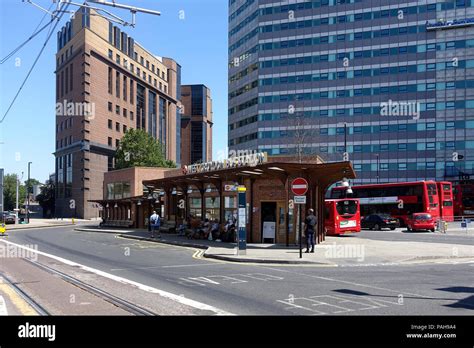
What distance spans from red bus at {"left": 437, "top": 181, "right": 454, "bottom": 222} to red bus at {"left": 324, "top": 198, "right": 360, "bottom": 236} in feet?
48.2

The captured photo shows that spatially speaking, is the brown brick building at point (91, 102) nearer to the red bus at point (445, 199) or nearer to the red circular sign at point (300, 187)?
the red bus at point (445, 199)

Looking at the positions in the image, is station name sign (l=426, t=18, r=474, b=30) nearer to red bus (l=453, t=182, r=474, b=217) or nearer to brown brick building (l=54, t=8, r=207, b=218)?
red bus (l=453, t=182, r=474, b=217)

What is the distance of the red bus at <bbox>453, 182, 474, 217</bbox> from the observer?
55.2 meters

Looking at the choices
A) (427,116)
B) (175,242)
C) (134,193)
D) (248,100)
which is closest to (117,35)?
(248,100)

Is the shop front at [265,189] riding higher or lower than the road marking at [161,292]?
higher

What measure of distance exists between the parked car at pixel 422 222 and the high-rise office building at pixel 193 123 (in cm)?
11104

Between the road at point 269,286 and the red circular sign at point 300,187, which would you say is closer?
the road at point 269,286

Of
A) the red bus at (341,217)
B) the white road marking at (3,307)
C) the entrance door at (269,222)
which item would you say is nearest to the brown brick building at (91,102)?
the red bus at (341,217)

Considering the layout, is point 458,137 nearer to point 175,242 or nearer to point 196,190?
point 196,190

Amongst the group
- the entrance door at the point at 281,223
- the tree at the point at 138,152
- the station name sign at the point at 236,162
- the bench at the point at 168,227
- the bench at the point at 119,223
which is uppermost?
the tree at the point at 138,152

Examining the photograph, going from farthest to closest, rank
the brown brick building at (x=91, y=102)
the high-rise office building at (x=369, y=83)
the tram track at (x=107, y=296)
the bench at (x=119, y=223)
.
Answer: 1. the brown brick building at (x=91, y=102)
2. the high-rise office building at (x=369, y=83)
3. the bench at (x=119, y=223)
4. the tram track at (x=107, y=296)

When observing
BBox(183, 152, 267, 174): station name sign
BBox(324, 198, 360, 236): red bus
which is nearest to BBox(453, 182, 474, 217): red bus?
BBox(324, 198, 360, 236): red bus

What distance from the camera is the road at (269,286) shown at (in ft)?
30.8

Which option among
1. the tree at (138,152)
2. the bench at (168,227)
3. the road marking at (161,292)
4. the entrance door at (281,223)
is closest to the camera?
the road marking at (161,292)
